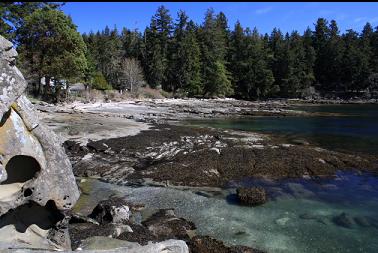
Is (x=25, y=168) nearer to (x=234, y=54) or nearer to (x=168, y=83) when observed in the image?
(x=168, y=83)

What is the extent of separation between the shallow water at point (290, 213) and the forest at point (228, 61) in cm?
4884

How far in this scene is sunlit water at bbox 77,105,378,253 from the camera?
11.1m

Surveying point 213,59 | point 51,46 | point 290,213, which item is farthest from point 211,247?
point 213,59

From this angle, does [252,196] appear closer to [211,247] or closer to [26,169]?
[211,247]

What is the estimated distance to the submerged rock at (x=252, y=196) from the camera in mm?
14171

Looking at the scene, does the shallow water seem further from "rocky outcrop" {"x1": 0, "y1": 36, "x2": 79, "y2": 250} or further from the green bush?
the green bush

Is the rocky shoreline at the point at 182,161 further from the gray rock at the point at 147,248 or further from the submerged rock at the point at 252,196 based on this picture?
the gray rock at the point at 147,248

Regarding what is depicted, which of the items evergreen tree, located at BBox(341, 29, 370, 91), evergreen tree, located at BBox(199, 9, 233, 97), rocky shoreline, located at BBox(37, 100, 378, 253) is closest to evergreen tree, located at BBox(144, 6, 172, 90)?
evergreen tree, located at BBox(199, 9, 233, 97)

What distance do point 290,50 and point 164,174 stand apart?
97628mm

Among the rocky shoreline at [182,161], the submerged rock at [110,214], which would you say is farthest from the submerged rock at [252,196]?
the submerged rock at [110,214]

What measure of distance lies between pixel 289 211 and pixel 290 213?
0.21 metres

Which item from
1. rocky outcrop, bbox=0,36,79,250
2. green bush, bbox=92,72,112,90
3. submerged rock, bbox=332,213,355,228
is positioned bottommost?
submerged rock, bbox=332,213,355,228

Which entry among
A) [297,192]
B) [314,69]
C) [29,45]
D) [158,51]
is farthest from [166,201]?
[314,69]

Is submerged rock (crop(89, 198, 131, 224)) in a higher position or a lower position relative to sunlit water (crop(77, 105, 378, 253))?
higher
